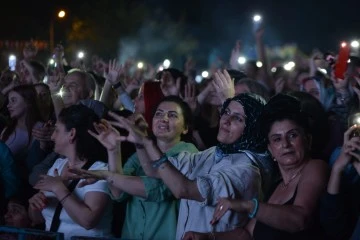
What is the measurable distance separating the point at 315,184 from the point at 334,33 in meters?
21.7

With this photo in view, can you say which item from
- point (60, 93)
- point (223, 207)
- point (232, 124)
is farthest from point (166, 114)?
point (60, 93)

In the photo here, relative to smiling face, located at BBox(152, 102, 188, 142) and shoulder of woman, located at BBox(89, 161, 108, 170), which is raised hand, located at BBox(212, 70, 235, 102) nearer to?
smiling face, located at BBox(152, 102, 188, 142)

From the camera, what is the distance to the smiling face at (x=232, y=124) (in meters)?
4.63

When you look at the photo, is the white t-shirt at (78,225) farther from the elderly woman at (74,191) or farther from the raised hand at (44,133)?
the raised hand at (44,133)

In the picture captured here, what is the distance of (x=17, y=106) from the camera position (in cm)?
711

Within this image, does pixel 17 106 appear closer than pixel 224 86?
No

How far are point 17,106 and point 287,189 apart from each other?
3.86m

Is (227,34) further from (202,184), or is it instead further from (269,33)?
(202,184)

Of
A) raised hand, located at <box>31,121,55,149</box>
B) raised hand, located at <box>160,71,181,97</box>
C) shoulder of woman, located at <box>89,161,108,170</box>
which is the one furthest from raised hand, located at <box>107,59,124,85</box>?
shoulder of woman, located at <box>89,161,108,170</box>

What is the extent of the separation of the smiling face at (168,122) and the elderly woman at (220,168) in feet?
1.59

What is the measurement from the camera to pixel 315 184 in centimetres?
392

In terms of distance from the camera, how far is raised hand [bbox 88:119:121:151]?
4801mm

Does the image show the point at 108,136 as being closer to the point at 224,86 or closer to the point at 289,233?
the point at 224,86

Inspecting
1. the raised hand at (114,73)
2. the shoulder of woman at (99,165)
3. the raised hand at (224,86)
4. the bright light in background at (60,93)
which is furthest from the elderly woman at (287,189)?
the raised hand at (114,73)
